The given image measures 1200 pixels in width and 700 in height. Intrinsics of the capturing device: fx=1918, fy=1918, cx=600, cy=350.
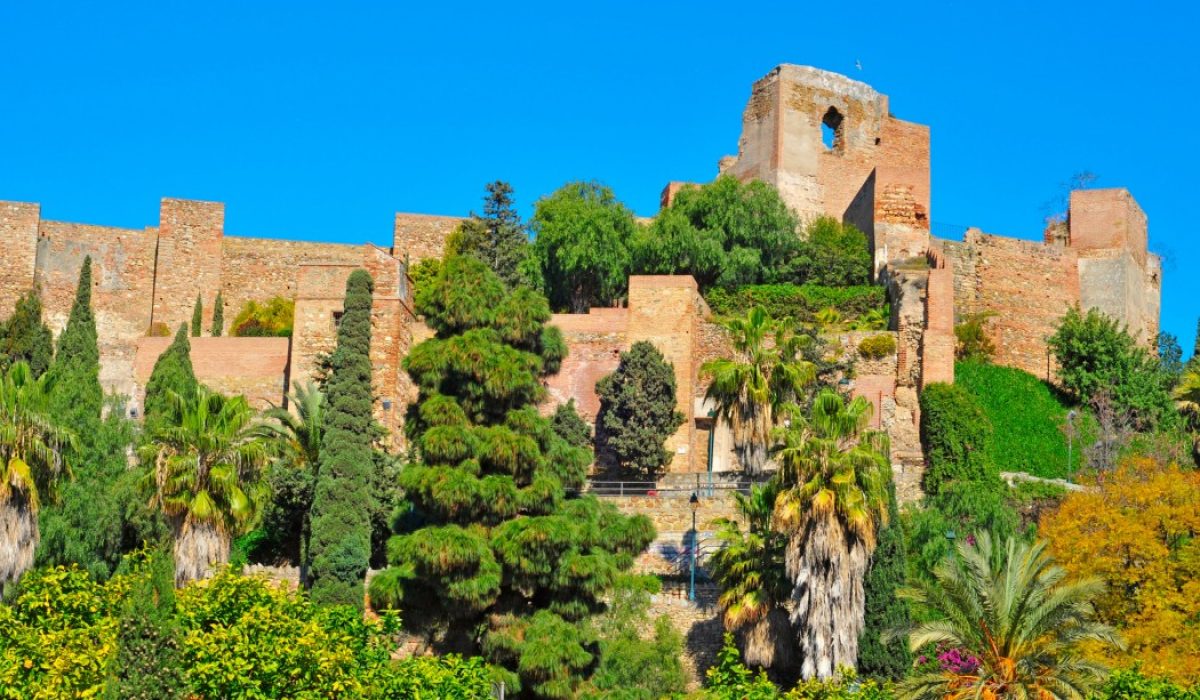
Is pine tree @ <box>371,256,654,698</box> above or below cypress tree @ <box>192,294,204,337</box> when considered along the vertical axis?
below

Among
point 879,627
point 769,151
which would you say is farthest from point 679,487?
point 769,151

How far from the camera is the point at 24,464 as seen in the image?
28.4 meters

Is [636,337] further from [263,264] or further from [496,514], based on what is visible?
[263,264]

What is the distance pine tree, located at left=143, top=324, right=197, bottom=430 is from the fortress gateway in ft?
5.01

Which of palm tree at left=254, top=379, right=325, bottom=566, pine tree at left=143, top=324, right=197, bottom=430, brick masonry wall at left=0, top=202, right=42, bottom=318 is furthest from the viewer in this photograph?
brick masonry wall at left=0, top=202, right=42, bottom=318

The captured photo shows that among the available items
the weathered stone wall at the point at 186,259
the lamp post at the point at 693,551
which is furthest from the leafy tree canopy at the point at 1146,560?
the weathered stone wall at the point at 186,259

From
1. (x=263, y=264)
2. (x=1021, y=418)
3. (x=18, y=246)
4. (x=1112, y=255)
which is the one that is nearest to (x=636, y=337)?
(x=1021, y=418)

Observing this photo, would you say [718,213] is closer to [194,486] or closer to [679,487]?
[679,487]

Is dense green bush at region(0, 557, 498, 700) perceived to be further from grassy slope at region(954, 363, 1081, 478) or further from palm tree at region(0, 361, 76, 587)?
grassy slope at region(954, 363, 1081, 478)

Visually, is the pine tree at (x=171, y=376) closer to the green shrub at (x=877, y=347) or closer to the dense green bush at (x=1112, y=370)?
the green shrub at (x=877, y=347)

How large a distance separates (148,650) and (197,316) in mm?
27459

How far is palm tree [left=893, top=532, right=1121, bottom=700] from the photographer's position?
25.9 meters

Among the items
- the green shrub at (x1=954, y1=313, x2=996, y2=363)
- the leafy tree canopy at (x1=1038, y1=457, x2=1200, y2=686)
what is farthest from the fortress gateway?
the leafy tree canopy at (x1=1038, y1=457, x2=1200, y2=686)

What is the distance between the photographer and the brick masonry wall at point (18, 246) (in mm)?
49594
